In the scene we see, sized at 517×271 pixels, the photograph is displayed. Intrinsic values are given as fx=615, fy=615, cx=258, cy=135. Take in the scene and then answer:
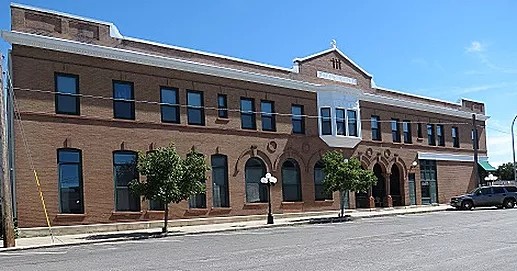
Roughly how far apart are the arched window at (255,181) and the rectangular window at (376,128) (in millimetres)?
11241

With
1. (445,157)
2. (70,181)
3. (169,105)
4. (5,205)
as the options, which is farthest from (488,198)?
(5,205)

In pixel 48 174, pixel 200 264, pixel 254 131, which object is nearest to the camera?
pixel 200 264

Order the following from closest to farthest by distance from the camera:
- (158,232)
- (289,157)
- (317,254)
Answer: (317,254) < (158,232) < (289,157)

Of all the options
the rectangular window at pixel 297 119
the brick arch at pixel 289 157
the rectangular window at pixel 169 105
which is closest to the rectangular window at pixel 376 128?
the rectangular window at pixel 297 119

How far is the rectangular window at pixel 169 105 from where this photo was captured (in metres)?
30.8

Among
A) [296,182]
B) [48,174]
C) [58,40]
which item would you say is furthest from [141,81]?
[296,182]

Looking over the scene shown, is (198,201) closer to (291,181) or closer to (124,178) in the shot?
(124,178)

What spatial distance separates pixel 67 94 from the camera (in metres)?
27.1

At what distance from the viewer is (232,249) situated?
56.4ft

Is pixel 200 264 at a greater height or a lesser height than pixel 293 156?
lesser

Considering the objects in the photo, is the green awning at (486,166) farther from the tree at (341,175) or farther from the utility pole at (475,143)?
the tree at (341,175)

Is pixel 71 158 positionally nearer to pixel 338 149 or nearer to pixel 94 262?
pixel 94 262

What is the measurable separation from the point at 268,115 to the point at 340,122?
20.1 feet

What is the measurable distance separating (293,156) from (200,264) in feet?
77.0
